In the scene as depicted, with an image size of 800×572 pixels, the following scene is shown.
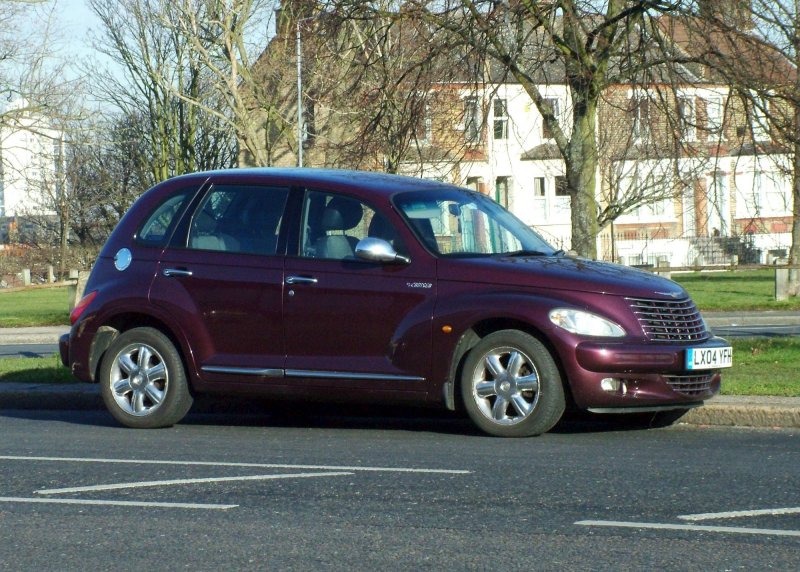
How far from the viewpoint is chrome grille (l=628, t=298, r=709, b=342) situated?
8.86 metres

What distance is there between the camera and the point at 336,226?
32.0 feet

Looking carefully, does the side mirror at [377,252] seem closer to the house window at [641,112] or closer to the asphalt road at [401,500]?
the asphalt road at [401,500]

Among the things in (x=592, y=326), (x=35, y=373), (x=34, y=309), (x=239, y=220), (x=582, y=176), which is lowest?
(x=35, y=373)

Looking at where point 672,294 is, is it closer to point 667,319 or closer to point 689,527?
point 667,319

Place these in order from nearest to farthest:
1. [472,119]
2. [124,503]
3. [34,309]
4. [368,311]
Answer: [124,503]
[368,311]
[472,119]
[34,309]

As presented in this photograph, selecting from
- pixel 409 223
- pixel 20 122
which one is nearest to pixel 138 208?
pixel 409 223

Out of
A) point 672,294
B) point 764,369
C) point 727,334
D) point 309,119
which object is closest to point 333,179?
point 672,294

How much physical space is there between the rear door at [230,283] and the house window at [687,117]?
5437 mm

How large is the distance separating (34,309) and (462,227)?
29.2 m

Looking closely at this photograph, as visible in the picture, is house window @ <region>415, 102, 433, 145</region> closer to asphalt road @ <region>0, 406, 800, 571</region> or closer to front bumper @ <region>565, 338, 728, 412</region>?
asphalt road @ <region>0, 406, 800, 571</region>

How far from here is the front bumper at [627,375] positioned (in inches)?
342

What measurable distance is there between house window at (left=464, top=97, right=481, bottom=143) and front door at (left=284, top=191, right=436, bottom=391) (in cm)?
534

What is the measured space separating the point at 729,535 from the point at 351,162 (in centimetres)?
1125

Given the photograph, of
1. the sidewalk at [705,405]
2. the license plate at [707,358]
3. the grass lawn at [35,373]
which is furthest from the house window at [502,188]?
the license plate at [707,358]
